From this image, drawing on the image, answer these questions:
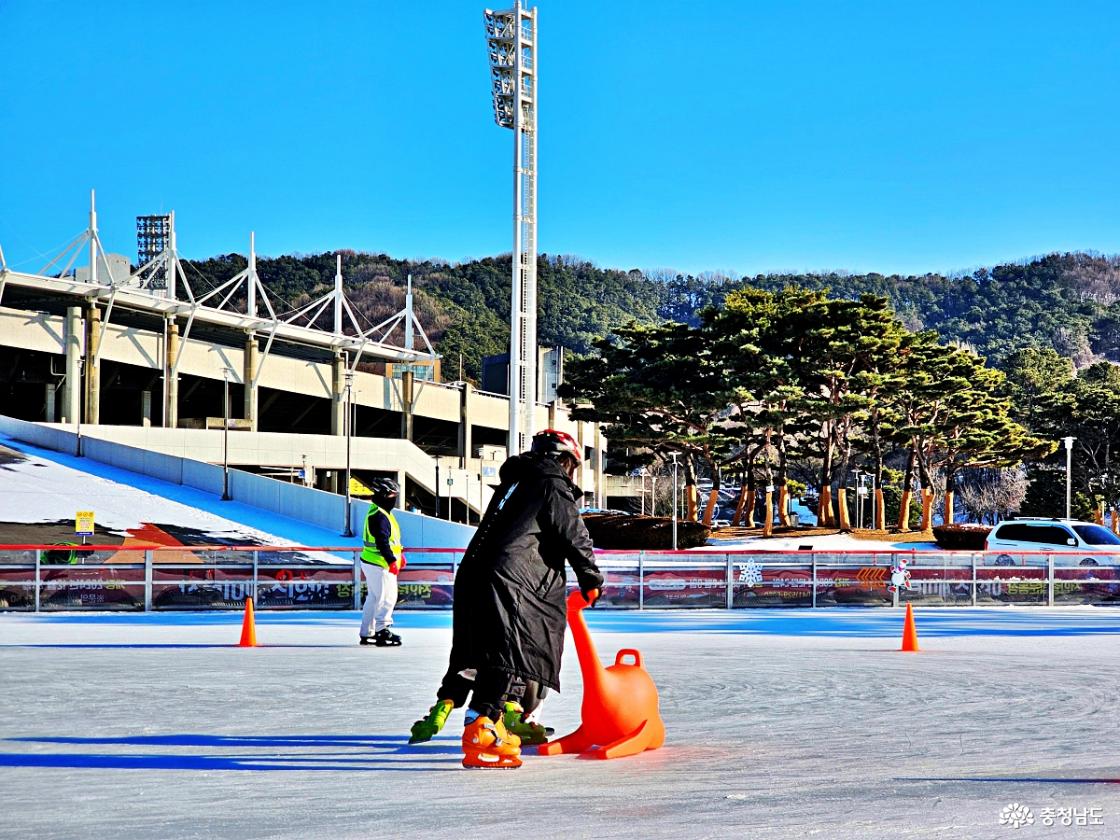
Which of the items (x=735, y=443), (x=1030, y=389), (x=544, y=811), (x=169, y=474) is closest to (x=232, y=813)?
(x=544, y=811)

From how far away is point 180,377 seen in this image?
309 ft

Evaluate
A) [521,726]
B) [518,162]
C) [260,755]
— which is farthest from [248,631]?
[518,162]

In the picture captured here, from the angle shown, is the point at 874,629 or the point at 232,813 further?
the point at 874,629

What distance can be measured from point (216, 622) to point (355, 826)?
60.2ft

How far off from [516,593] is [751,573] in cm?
2085

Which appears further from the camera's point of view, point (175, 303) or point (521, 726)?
point (175, 303)

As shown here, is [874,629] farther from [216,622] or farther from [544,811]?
[544,811]

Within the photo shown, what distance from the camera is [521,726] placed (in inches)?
318

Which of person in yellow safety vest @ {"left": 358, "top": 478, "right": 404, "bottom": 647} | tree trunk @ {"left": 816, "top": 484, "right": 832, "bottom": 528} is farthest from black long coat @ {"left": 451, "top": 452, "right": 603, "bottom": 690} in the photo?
tree trunk @ {"left": 816, "top": 484, "right": 832, "bottom": 528}

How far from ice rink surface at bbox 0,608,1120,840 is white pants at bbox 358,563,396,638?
375mm

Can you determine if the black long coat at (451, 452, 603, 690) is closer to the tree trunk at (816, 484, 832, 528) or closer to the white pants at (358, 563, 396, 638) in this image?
the white pants at (358, 563, 396, 638)

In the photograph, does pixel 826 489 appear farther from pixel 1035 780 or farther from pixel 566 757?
pixel 1035 780

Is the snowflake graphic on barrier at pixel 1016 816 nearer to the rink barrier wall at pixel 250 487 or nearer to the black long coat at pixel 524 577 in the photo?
the black long coat at pixel 524 577

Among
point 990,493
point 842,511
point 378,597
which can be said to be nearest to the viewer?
point 378,597
